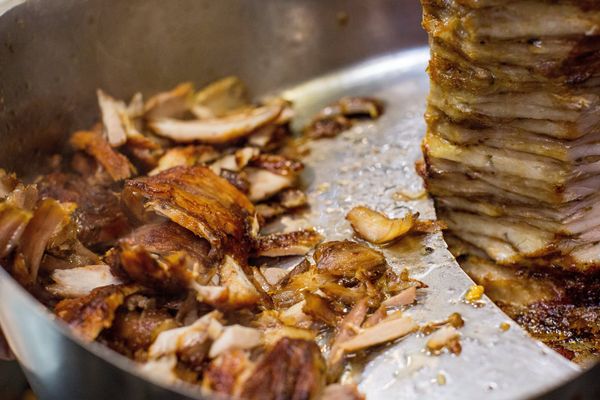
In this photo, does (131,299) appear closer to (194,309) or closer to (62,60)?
(194,309)

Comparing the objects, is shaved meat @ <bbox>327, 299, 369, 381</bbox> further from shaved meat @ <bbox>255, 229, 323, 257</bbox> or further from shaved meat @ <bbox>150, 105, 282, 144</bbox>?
shaved meat @ <bbox>150, 105, 282, 144</bbox>

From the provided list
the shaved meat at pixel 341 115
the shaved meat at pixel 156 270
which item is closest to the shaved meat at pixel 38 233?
the shaved meat at pixel 156 270

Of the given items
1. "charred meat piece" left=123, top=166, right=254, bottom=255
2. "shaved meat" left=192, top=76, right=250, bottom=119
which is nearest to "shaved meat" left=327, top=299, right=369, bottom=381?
"charred meat piece" left=123, top=166, right=254, bottom=255

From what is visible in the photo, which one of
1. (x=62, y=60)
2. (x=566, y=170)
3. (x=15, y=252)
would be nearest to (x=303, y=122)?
(x=62, y=60)

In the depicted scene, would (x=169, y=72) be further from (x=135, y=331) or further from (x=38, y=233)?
(x=135, y=331)

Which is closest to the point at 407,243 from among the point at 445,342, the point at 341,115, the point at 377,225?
the point at 377,225
